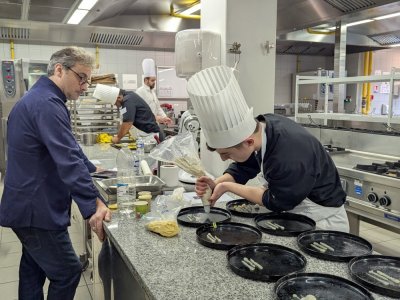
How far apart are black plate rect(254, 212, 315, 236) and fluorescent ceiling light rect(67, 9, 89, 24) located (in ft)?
14.5

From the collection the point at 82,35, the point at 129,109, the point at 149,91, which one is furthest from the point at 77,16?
the point at 129,109

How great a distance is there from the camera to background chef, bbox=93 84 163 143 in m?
4.47

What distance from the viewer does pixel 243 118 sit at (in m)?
1.60

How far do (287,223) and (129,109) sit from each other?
3095 mm

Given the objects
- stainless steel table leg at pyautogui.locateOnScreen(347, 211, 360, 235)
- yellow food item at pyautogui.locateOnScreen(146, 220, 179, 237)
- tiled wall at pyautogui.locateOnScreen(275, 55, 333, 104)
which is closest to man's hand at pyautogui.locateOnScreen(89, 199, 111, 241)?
yellow food item at pyautogui.locateOnScreen(146, 220, 179, 237)

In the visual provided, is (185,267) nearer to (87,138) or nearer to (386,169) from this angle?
(386,169)

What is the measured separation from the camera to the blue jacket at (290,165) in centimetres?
156

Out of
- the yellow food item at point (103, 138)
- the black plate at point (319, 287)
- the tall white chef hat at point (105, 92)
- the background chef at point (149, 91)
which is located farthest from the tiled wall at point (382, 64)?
the black plate at point (319, 287)

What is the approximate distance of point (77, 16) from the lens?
5.52 meters

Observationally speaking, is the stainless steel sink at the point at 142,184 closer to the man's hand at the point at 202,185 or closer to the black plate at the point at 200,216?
the black plate at the point at 200,216

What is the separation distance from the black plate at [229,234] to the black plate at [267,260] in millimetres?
81

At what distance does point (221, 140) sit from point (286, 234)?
1.61ft

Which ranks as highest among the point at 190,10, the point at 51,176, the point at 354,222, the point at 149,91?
the point at 190,10

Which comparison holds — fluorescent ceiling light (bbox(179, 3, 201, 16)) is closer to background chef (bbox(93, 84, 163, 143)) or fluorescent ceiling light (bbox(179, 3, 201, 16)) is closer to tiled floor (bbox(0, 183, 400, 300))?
background chef (bbox(93, 84, 163, 143))
